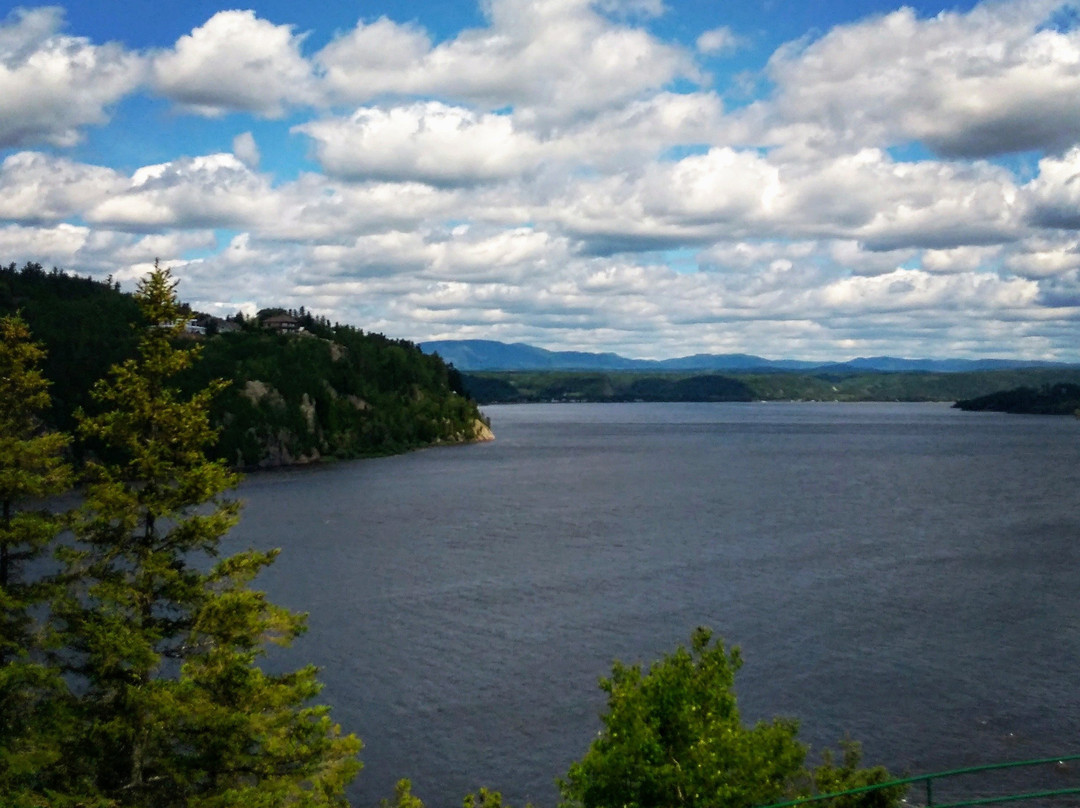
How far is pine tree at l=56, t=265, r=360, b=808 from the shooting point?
22094mm

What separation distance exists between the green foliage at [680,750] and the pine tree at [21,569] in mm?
12724

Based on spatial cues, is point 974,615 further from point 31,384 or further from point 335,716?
point 31,384

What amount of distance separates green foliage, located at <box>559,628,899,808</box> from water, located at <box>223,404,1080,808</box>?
17465 mm

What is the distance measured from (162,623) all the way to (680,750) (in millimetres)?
13324

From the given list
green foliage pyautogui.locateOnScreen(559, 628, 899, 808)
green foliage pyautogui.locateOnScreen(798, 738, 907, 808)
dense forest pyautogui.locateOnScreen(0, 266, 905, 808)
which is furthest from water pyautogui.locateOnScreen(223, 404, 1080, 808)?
dense forest pyautogui.locateOnScreen(0, 266, 905, 808)

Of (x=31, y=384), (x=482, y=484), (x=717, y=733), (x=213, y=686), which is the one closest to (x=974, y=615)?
(x=717, y=733)

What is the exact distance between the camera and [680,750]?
24.5 meters

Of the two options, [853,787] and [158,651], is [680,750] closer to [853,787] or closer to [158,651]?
[853,787]

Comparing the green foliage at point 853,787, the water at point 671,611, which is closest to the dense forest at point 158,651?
the green foliage at point 853,787

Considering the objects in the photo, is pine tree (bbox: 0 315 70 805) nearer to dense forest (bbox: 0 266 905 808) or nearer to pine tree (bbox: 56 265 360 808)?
dense forest (bbox: 0 266 905 808)

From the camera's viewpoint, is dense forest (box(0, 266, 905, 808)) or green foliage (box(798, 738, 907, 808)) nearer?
dense forest (box(0, 266, 905, 808))

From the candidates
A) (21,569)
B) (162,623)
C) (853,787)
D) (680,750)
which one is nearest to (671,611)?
(853,787)

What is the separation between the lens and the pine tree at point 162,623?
22.1 m

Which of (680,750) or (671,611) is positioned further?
(671,611)
